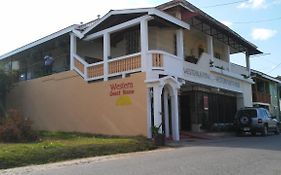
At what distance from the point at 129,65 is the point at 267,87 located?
27.4 meters

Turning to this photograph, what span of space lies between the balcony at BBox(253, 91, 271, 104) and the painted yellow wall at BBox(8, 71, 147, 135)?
802 inches

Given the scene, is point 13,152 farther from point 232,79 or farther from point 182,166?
point 232,79

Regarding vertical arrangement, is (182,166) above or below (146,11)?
below

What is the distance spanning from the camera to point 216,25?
977 inches

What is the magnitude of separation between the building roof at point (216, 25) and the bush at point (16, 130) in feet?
31.9

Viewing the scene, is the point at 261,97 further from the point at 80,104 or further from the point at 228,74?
the point at 80,104

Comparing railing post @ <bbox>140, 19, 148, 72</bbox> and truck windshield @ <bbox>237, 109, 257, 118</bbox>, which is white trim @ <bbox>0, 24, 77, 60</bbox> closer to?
railing post @ <bbox>140, 19, 148, 72</bbox>

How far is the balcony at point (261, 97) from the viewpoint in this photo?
3794 centimetres

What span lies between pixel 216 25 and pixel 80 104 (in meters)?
9.47

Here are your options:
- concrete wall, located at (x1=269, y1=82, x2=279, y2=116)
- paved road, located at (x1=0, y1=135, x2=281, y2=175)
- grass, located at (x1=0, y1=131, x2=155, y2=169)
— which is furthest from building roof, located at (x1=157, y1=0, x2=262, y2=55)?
concrete wall, located at (x1=269, y1=82, x2=279, y2=116)

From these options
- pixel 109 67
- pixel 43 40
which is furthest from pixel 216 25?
pixel 43 40

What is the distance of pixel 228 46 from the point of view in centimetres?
2962

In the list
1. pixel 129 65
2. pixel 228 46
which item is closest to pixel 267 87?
pixel 228 46

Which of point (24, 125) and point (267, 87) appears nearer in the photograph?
point (24, 125)
